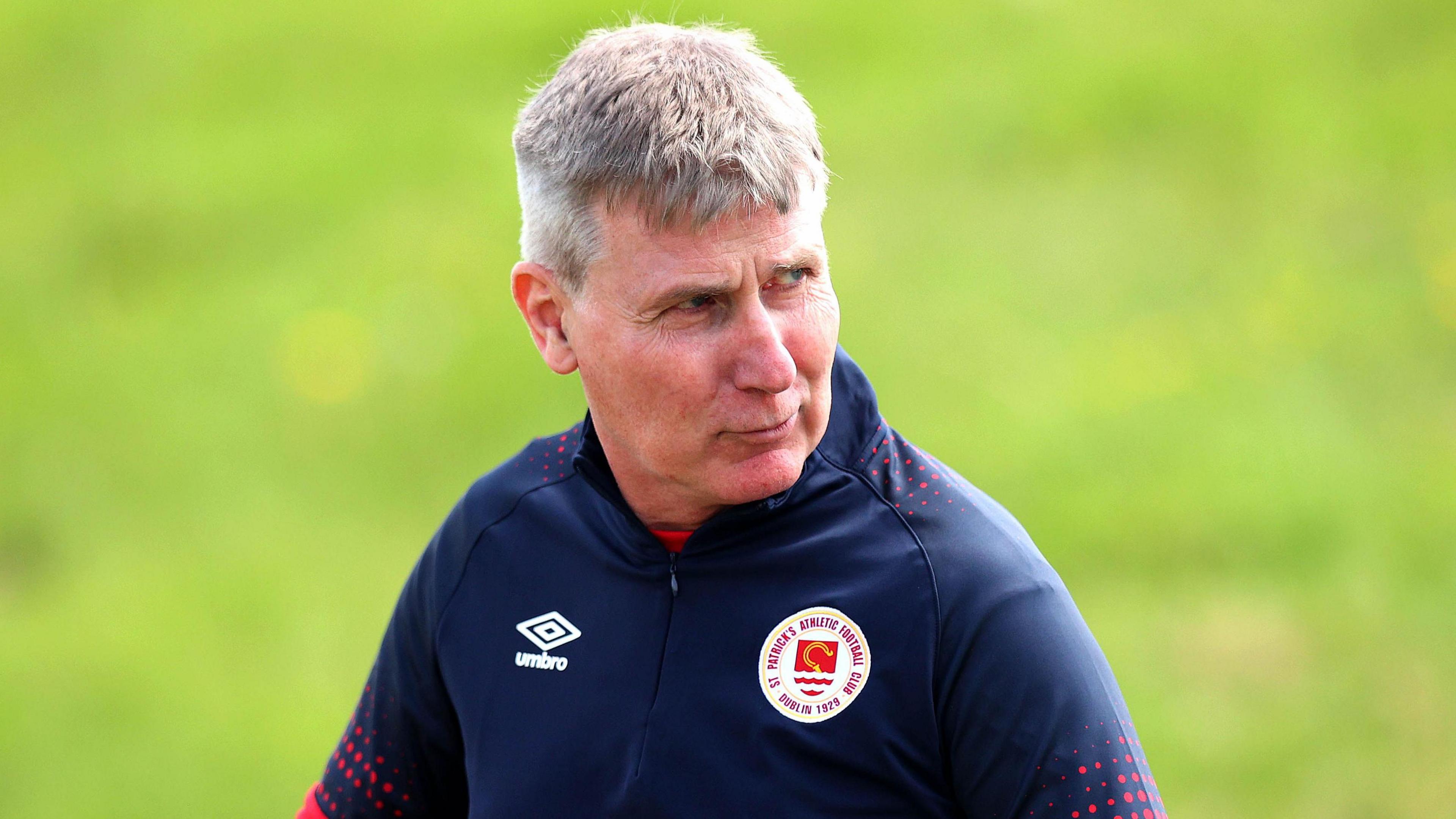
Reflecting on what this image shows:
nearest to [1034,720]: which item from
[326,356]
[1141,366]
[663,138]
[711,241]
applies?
[711,241]

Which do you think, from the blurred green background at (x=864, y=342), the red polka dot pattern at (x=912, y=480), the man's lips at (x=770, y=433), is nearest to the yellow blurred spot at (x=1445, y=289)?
the blurred green background at (x=864, y=342)

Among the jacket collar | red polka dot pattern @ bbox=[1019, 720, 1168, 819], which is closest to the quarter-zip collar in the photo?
the jacket collar

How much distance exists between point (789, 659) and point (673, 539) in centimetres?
31

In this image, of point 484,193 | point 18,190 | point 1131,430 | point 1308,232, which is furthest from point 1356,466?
point 18,190

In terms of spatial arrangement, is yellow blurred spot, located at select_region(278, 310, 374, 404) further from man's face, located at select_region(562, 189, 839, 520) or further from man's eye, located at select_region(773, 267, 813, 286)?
man's eye, located at select_region(773, 267, 813, 286)

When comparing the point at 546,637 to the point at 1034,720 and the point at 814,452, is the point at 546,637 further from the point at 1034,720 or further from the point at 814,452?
the point at 1034,720

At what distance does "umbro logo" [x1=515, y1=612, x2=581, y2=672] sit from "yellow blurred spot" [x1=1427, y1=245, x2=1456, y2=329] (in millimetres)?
6184

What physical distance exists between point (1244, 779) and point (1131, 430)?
1.96 metres

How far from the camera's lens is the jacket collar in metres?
2.19

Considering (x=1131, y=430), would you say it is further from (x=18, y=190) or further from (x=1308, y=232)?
(x=18, y=190)

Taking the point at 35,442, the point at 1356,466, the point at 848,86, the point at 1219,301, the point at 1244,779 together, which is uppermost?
the point at 848,86

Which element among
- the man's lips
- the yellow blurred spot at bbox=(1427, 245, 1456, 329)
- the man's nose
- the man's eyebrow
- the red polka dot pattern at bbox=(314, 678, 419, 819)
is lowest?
the red polka dot pattern at bbox=(314, 678, 419, 819)

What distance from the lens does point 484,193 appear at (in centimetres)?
859

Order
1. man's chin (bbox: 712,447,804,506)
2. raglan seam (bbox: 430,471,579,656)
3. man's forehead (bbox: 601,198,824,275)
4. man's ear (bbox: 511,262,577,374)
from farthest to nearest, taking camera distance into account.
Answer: raglan seam (bbox: 430,471,579,656) < man's ear (bbox: 511,262,577,374) < man's chin (bbox: 712,447,804,506) < man's forehead (bbox: 601,198,824,275)
